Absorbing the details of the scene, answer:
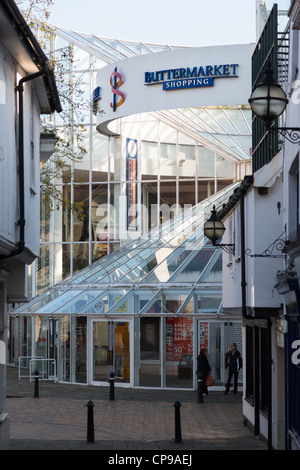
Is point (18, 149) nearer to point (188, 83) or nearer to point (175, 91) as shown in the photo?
point (188, 83)

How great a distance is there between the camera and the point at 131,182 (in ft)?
136

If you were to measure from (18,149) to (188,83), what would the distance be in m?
27.3

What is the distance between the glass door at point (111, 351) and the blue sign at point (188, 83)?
14.3m

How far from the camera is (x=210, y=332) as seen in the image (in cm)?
2705

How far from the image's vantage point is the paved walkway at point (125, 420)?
16.1 m

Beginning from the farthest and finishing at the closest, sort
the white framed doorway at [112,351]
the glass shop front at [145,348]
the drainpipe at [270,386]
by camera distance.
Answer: the white framed doorway at [112,351] < the glass shop front at [145,348] < the drainpipe at [270,386]

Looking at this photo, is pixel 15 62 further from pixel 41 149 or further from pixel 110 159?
pixel 110 159

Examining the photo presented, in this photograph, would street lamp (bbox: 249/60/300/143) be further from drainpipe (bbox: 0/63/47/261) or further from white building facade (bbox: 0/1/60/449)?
drainpipe (bbox: 0/63/47/261)

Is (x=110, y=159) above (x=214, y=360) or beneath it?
above

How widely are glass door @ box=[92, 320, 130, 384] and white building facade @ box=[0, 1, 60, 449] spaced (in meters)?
13.7

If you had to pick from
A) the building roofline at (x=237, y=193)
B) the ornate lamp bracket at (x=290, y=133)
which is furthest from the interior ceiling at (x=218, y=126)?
the ornate lamp bracket at (x=290, y=133)

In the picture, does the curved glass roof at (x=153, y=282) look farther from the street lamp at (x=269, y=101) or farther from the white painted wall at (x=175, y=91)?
the street lamp at (x=269, y=101)
